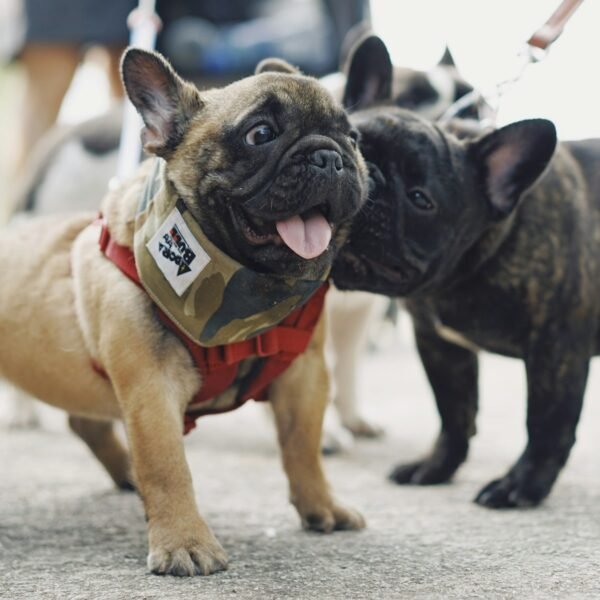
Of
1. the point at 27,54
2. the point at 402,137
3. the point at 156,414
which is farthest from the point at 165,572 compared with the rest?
the point at 27,54

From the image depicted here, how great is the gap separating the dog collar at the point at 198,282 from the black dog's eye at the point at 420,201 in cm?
54

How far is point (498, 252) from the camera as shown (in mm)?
3174

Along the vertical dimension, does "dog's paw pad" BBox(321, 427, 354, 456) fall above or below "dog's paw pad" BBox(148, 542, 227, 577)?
below

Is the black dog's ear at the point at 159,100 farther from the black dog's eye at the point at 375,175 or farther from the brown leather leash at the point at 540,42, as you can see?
the brown leather leash at the point at 540,42


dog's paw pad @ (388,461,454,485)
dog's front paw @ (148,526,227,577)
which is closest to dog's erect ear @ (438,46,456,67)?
dog's paw pad @ (388,461,454,485)

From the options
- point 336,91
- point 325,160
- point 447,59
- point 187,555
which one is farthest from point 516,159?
point 447,59

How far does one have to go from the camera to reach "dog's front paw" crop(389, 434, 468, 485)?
3562mm

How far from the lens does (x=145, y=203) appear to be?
267 centimetres

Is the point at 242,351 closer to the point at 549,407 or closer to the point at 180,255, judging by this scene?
the point at 180,255

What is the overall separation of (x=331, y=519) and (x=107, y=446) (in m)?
0.89

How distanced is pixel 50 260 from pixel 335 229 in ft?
2.74

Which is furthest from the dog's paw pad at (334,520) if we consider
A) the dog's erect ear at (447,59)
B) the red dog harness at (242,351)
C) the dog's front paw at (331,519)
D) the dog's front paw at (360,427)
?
the dog's erect ear at (447,59)

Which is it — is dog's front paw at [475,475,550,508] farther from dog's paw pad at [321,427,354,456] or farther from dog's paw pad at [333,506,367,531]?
dog's paw pad at [321,427,354,456]

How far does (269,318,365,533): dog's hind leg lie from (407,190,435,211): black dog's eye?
1.64 ft
